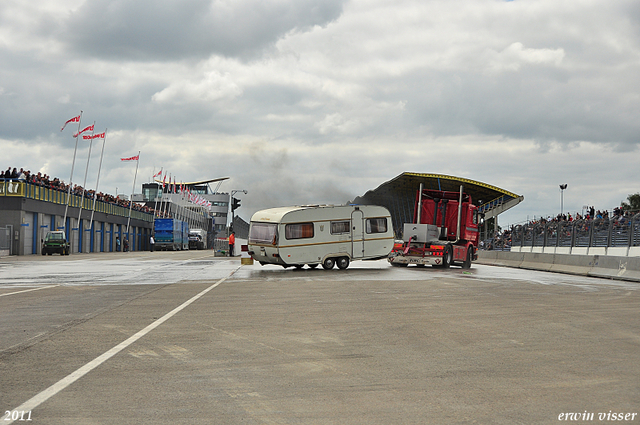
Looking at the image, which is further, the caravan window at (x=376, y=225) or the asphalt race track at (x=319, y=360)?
the caravan window at (x=376, y=225)

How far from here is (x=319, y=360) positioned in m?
7.72

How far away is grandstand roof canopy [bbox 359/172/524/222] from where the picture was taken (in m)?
73.5

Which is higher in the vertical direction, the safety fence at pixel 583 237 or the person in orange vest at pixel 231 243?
the safety fence at pixel 583 237

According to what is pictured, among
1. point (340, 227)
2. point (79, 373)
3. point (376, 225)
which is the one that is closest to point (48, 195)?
point (340, 227)

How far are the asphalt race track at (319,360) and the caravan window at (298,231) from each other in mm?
11669

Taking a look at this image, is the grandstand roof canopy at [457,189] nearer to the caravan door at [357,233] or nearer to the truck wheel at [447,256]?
the truck wheel at [447,256]

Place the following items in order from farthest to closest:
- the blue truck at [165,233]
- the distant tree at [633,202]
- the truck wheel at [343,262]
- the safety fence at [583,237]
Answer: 1. the distant tree at [633,202]
2. the blue truck at [165,233]
3. the safety fence at [583,237]
4. the truck wheel at [343,262]

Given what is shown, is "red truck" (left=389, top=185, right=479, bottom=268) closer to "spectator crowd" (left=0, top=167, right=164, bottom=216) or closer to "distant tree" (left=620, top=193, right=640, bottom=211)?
"spectator crowd" (left=0, top=167, right=164, bottom=216)

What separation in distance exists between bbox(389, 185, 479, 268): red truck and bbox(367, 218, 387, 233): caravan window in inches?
61.5

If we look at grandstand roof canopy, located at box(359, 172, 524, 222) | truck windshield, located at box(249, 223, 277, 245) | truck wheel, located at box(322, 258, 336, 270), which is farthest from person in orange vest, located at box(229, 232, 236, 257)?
grandstand roof canopy, located at box(359, 172, 524, 222)

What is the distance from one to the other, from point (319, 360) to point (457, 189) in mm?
62575

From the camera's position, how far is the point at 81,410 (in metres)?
5.52

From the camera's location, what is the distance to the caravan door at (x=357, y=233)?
92.2ft

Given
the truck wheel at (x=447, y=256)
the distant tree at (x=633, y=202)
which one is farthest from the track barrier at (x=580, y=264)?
the distant tree at (x=633, y=202)
